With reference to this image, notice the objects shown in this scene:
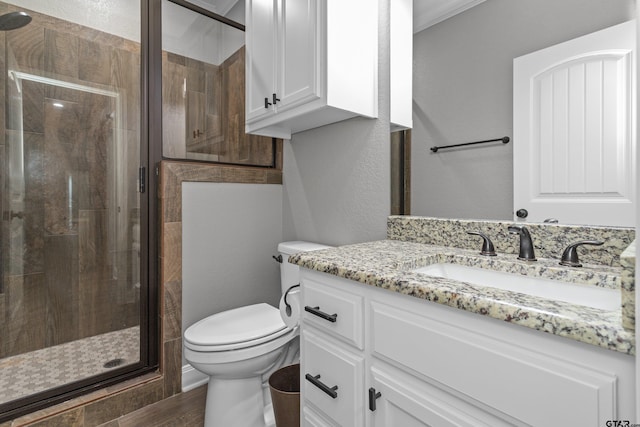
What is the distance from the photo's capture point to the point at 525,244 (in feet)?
3.10

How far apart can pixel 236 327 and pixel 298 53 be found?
1246 mm

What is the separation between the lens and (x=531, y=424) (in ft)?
1.75

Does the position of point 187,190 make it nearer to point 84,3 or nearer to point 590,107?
point 84,3

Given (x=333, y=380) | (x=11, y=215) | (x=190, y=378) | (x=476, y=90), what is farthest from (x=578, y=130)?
(x=11, y=215)

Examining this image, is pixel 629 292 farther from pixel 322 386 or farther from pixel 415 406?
pixel 322 386

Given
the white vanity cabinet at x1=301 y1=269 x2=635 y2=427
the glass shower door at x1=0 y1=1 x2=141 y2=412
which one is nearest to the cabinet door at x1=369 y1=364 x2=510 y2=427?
the white vanity cabinet at x1=301 y1=269 x2=635 y2=427

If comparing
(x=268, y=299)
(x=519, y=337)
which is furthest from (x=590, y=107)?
(x=268, y=299)

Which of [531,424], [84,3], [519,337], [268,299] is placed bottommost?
[268,299]

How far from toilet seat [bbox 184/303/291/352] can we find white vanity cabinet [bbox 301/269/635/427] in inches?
15.7

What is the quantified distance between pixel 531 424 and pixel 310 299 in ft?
1.98

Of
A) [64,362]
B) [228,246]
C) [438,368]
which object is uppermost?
[228,246]

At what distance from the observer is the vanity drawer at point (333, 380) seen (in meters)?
0.84

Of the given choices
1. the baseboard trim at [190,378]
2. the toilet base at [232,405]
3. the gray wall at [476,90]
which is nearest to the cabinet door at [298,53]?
the gray wall at [476,90]

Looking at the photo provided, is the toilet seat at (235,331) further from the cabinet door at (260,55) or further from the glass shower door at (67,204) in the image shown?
the cabinet door at (260,55)
